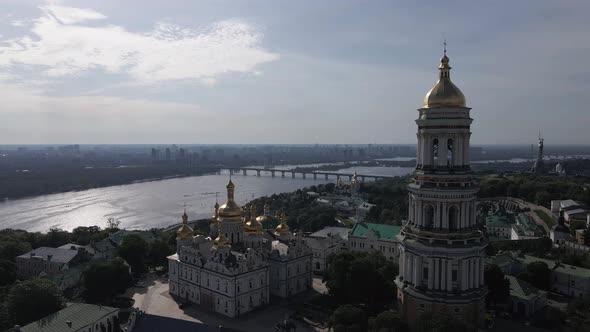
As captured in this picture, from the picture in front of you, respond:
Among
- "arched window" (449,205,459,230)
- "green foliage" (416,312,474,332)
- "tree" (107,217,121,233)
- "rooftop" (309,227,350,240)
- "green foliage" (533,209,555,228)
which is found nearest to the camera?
"green foliage" (416,312,474,332)

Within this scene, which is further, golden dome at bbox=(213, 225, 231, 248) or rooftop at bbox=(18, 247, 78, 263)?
rooftop at bbox=(18, 247, 78, 263)

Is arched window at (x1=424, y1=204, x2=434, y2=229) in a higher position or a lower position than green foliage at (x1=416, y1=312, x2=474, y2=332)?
higher

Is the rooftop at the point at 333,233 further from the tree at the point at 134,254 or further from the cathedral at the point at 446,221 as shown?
the cathedral at the point at 446,221

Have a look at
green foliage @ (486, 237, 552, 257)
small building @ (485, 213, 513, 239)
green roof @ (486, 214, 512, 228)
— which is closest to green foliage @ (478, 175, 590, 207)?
green roof @ (486, 214, 512, 228)

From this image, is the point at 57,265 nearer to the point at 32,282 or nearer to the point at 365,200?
the point at 32,282

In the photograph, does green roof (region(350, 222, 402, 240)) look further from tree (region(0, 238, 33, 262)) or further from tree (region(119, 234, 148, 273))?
tree (region(0, 238, 33, 262))

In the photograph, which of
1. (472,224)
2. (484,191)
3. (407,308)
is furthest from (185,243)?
(484,191)

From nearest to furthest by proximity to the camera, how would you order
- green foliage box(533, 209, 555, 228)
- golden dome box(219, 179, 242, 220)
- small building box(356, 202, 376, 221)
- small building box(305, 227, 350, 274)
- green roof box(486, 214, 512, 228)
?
1. golden dome box(219, 179, 242, 220)
2. small building box(305, 227, 350, 274)
3. green foliage box(533, 209, 555, 228)
4. green roof box(486, 214, 512, 228)
5. small building box(356, 202, 376, 221)

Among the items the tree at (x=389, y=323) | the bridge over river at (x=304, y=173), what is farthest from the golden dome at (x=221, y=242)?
the bridge over river at (x=304, y=173)
